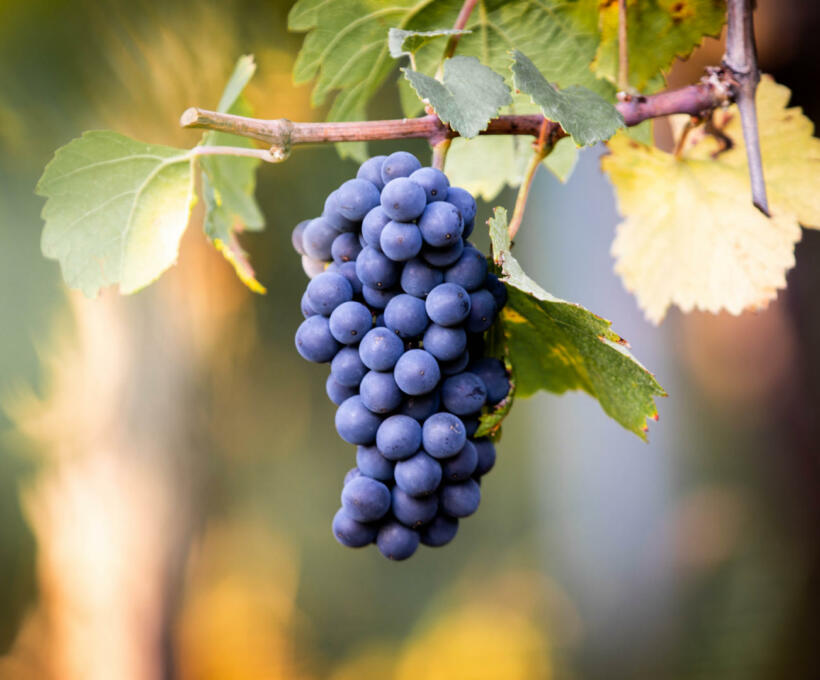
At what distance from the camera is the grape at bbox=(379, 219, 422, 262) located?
1.12 ft

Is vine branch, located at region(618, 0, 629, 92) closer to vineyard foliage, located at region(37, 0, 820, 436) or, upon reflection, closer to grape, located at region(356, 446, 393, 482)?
vineyard foliage, located at region(37, 0, 820, 436)

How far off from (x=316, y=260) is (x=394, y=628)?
1.63m

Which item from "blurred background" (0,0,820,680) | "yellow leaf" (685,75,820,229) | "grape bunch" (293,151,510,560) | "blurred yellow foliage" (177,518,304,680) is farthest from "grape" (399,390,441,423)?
"blurred yellow foliage" (177,518,304,680)

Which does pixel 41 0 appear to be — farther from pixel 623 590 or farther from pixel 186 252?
pixel 623 590

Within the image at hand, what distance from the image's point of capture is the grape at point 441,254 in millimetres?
357

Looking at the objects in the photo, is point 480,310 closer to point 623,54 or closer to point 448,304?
point 448,304

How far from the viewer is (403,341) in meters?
0.38

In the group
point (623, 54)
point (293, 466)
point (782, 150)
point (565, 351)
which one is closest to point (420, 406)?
point (565, 351)

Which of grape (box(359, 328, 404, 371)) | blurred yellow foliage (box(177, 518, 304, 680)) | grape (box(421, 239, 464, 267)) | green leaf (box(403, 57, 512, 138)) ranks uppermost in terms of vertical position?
green leaf (box(403, 57, 512, 138))

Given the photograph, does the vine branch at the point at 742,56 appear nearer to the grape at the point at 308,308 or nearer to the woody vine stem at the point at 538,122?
the woody vine stem at the point at 538,122

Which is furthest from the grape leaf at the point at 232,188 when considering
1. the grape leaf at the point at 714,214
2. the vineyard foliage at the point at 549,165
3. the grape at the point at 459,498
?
the grape leaf at the point at 714,214

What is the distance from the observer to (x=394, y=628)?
180 cm

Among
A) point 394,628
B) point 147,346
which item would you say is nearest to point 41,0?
point 147,346

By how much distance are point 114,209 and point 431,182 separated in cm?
30
